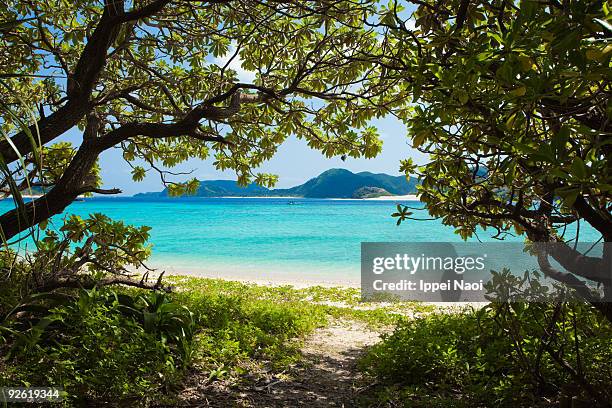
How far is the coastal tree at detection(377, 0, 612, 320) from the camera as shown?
160cm

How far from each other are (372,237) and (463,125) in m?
39.0

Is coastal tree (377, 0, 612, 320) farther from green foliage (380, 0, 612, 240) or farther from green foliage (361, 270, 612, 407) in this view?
green foliage (361, 270, 612, 407)

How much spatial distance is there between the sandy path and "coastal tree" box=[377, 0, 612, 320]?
6.72 ft

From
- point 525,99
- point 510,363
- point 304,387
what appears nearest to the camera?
point 525,99

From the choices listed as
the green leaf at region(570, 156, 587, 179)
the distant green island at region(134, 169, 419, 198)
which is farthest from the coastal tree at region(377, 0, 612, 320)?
the distant green island at region(134, 169, 419, 198)

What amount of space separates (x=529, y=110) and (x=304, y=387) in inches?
140

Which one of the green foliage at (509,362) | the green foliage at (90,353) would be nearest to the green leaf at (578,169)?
the green foliage at (509,362)

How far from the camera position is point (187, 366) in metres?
4.30

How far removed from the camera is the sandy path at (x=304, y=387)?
12.9 ft

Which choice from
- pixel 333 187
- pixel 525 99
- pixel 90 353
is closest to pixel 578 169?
pixel 525 99

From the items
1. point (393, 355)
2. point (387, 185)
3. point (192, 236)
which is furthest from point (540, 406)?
point (387, 185)

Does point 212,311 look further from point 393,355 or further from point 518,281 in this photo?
point 518,281

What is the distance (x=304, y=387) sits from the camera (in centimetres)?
447

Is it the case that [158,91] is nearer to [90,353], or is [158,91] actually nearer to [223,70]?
[223,70]
